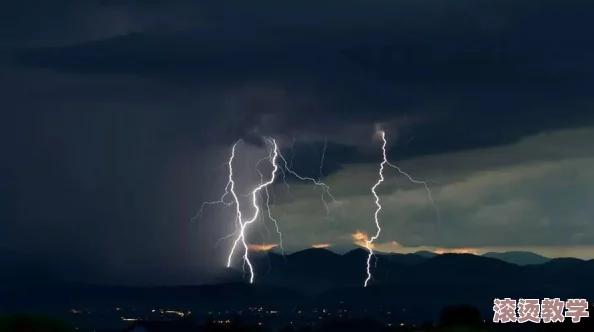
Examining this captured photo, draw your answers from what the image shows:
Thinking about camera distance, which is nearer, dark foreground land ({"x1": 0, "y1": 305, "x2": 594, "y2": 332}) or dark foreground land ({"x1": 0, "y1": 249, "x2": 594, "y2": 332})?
dark foreground land ({"x1": 0, "y1": 305, "x2": 594, "y2": 332})

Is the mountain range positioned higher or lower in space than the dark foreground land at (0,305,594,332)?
higher

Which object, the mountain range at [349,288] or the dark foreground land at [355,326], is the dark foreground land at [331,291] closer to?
the mountain range at [349,288]

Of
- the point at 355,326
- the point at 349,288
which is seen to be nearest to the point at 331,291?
the point at 349,288

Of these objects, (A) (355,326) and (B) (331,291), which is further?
(B) (331,291)

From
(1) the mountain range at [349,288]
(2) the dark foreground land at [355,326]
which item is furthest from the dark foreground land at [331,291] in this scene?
(2) the dark foreground land at [355,326]

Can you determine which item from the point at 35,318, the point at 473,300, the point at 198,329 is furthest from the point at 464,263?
the point at 35,318

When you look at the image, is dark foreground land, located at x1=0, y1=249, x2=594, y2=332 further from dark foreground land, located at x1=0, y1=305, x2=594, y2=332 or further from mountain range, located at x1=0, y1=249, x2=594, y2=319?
dark foreground land, located at x1=0, y1=305, x2=594, y2=332

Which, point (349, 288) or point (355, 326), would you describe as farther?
point (349, 288)

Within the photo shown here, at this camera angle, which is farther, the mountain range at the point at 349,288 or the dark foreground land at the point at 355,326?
the mountain range at the point at 349,288

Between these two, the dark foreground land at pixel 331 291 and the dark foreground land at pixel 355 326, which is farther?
the dark foreground land at pixel 331 291

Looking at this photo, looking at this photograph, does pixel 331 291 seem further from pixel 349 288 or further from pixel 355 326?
pixel 355 326

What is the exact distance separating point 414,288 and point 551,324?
108179 millimetres

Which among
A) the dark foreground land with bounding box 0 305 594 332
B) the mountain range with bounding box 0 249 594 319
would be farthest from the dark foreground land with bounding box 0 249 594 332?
the dark foreground land with bounding box 0 305 594 332

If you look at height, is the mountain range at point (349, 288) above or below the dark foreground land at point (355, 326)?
above
